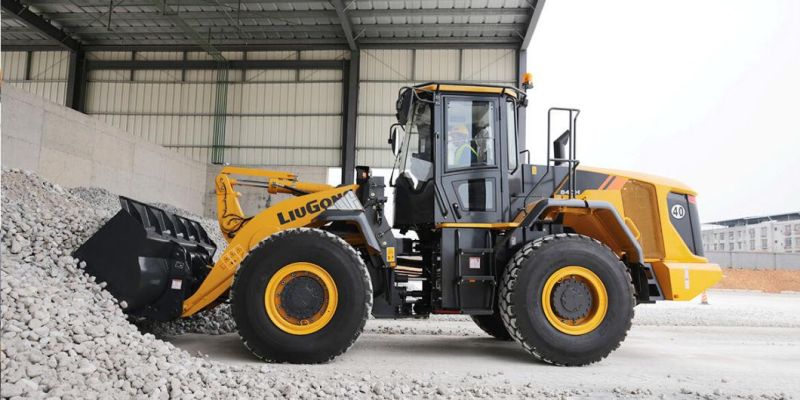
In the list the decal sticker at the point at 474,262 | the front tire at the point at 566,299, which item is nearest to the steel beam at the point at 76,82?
→ the decal sticker at the point at 474,262

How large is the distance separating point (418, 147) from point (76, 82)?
1946 centimetres

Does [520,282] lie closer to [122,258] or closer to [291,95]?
[122,258]

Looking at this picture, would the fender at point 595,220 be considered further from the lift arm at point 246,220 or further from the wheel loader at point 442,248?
the lift arm at point 246,220

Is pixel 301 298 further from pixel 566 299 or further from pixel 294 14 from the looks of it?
pixel 294 14

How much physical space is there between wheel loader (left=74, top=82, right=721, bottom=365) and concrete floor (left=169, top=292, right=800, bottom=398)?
0.34m

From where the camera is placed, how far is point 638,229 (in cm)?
586

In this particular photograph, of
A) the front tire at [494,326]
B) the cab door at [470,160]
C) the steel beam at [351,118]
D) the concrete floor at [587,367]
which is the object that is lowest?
the concrete floor at [587,367]

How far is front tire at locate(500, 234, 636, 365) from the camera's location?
5109 millimetres

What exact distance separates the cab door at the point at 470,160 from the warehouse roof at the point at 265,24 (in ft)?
39.5

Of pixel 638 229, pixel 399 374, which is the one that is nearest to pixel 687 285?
pixel 638 229

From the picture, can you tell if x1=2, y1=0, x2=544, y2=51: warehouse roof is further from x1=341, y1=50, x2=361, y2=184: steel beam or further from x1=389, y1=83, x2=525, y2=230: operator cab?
x1=389, y1=83, x2=525, y2=230: operator cab

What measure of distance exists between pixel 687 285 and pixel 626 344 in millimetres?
1798

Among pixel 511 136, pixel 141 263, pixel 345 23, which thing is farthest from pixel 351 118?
pixel 141 263

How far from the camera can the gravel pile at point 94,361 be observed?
11.1ft
